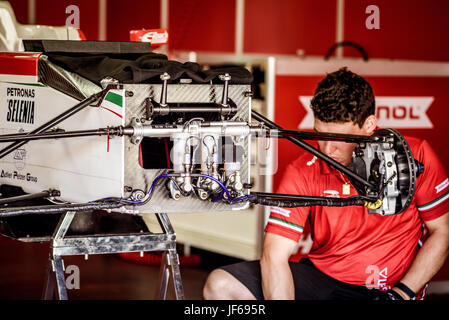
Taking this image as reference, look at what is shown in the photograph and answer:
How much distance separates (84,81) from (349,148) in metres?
0.91

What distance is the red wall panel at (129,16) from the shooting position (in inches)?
278

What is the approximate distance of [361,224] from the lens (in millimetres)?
2777

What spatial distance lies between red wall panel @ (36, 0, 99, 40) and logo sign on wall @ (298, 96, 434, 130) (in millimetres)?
3564

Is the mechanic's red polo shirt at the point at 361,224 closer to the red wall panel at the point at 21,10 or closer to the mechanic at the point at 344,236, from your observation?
the mechanic at the point at 344,236

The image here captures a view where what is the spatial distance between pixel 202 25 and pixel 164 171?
490 cm

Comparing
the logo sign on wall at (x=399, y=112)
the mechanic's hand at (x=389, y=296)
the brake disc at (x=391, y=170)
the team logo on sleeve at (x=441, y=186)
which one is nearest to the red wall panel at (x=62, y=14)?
the logo sign on wall at (x=399, y=112)

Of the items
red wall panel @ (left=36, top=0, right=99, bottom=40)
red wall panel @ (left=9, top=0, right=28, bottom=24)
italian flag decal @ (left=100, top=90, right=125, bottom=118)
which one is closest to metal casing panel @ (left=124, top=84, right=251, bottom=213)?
italian flag decal @ (left=100, top=90, right=125, bottom=118)

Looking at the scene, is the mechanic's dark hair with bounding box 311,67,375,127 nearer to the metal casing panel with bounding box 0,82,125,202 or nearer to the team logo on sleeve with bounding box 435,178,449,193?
the team logo on sleeve with bounding box 435,178,449,193

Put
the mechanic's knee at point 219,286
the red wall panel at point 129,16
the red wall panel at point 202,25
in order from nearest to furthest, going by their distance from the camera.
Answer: the mechanic's knee at point 219,286 → the red wall panel at point 202,25 → the red wall panel at point 129,16

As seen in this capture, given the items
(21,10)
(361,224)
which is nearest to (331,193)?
(361,224)

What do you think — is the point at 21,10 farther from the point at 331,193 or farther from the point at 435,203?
the point at 435,203

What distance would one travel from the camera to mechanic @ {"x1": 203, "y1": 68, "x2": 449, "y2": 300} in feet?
8.88

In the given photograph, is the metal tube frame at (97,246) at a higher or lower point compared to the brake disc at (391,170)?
lower
